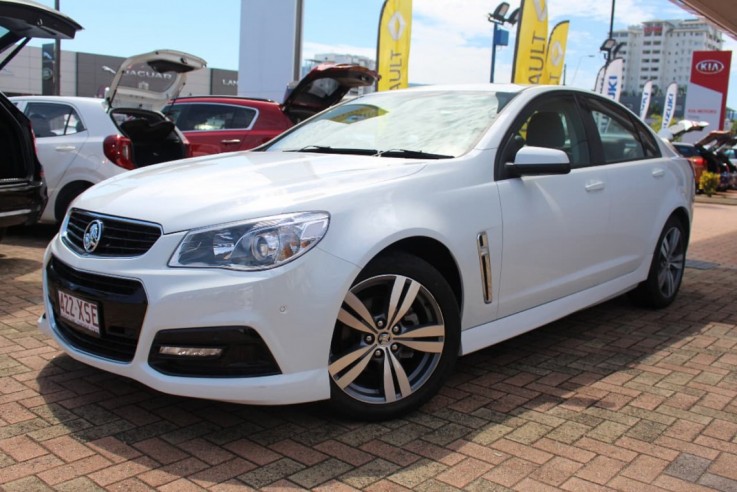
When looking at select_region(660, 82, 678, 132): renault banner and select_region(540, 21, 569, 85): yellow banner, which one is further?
select_region(660, 82, 678, 132): renault banner

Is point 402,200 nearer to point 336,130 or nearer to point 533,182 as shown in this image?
point 533,182

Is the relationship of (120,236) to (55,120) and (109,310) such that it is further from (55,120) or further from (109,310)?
(55,120)

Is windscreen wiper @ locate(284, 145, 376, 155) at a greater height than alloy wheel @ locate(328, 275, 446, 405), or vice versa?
windscreen wiper @ locate(284, 145, 376, 155)

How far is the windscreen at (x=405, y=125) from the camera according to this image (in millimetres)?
3805

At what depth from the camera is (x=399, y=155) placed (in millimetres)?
3701

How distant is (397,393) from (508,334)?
844 mm

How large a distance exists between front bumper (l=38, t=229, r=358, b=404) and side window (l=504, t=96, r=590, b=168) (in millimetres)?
1704

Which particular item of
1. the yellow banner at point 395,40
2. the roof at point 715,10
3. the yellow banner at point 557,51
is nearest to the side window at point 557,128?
the roof at point 715,10

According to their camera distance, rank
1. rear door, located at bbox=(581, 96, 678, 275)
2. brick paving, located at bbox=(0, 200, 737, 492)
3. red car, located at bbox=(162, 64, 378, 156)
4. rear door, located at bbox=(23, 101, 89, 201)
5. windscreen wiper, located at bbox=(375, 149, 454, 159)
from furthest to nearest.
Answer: red car, located at bbox=(162, 64, 378, 156) → rear door, located at bbox=(23, 101, 89, 201) → rear door, located at bbox=(581, 96, 678, 275) → windscreen wiper, located at bbox=(375, 149, 454, 159) → brick paving, located at bbox=(0, 200, 737, 492)

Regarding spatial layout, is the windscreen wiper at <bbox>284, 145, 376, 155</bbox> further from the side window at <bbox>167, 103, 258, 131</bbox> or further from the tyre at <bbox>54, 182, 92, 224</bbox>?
the side window at <bbox>167, 103, 258, 131</bbox>

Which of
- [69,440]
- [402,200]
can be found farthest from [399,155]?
[69,440]

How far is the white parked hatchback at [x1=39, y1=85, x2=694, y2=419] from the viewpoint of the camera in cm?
278

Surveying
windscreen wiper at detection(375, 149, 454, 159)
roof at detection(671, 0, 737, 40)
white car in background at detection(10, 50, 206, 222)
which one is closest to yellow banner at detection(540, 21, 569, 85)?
roof at detection(671, 0, 737, 40)

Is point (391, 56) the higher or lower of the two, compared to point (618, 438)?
higher
